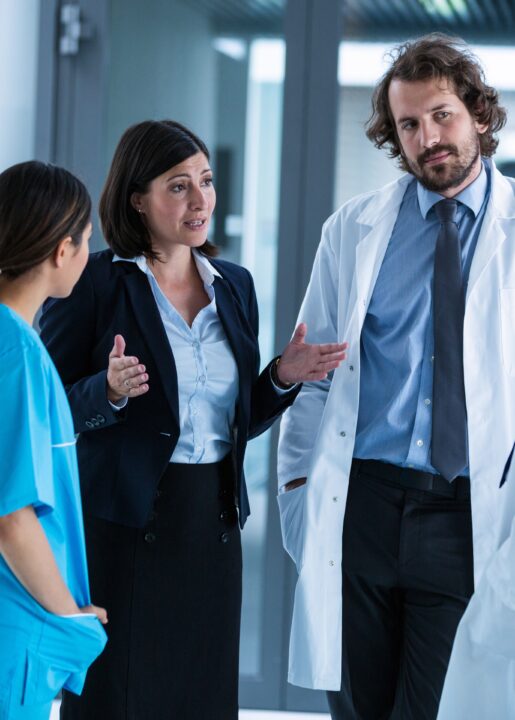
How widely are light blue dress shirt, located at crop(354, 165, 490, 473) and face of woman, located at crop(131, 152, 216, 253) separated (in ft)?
1.39

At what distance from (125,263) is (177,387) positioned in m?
0.31

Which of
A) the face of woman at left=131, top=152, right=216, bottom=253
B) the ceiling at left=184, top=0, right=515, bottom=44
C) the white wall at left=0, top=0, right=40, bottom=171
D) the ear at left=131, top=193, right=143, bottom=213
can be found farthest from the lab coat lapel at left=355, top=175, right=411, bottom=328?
the white wall at left=0, top=0, right=40, bottom=171

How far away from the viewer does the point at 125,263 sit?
7.10 ft

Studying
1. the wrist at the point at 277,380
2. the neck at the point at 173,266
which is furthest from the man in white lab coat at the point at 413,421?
the neck at the point at 173,266

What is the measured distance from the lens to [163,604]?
2088mm

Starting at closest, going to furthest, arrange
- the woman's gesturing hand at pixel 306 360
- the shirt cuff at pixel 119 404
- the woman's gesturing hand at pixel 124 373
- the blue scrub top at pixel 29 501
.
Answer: the blue scrub top at pixel 29 501
the woman's gesturing hand at pixel 124 373
the shirt cuff at pixel 119 404
the woman's gesturing hand at pixel 306 360

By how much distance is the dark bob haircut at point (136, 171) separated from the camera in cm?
212

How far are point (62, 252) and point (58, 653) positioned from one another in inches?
24.2

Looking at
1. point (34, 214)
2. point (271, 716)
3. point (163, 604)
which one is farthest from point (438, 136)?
point (271, 716)

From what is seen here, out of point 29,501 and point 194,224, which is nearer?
point 29,501

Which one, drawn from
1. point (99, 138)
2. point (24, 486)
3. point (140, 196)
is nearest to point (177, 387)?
point (140, 196)

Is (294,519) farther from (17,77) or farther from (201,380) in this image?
(17,77)

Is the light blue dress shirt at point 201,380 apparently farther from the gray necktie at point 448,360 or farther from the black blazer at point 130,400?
the gray necktie at point 448,360

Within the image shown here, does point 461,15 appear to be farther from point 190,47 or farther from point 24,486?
point 24,486
